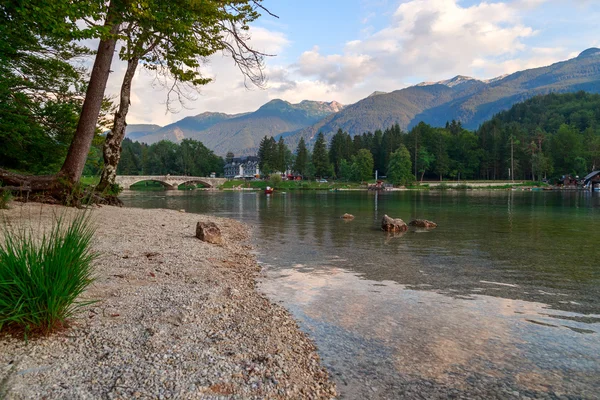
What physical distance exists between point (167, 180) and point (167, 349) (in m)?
121

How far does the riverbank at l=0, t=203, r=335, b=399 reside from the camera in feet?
13.0

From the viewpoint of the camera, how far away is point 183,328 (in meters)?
5.77

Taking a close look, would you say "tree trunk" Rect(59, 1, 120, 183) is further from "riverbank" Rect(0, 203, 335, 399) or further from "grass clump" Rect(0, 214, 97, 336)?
"grass clump" Rect(0, 214, 97, 336)

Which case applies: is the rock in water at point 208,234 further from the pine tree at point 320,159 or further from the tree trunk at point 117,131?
the pine tree at point 320,159

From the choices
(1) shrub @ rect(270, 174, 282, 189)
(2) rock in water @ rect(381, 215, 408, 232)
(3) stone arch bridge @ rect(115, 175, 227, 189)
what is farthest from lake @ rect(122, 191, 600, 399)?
(1) shrub @ rect(270, 174, 282, 189)

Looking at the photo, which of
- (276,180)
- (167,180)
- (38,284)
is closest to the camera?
(38,284)

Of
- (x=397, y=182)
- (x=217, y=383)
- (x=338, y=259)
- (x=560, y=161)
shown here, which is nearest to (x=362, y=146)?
(x=397, y=182)

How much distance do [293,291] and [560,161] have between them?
157848 millimetres

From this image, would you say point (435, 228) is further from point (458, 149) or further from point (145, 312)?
point (458, 149)

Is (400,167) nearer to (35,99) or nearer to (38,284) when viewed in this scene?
(35,99)

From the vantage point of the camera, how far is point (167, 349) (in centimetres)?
493

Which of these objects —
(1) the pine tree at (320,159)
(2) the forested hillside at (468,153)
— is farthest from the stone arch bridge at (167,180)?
(1) the pine tree at (320,159)

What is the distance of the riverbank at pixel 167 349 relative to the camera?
3.96m

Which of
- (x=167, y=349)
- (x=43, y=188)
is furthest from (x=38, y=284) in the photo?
(x=43, y=188)
